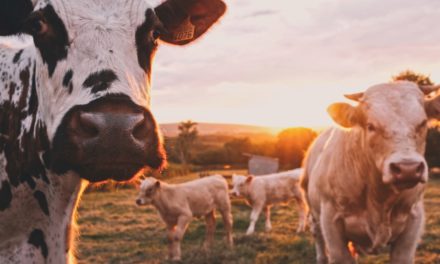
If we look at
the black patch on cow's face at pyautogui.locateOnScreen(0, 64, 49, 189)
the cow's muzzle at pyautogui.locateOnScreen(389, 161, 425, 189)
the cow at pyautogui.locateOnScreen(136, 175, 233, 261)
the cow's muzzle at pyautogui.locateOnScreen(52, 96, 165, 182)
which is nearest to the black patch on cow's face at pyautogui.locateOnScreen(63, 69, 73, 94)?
the cow's muzzle at pyautogui.locateOnScreen(52, 96, 165, 182)

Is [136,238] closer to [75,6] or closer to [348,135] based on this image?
[348,135]

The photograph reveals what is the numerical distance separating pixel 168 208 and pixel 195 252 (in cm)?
197

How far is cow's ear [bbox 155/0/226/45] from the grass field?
18.0 feet

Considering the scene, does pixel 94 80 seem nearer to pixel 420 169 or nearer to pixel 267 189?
pixel 420 169

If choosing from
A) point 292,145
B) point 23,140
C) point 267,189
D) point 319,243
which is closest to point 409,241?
point 319,243

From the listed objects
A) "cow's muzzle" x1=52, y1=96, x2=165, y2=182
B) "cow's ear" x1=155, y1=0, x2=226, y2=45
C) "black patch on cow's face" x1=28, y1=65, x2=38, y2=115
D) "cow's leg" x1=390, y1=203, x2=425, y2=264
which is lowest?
"cow's leg" x1=390, y1=203, x2=425, y2=264

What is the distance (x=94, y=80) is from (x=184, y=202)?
Result: 9.50 metres

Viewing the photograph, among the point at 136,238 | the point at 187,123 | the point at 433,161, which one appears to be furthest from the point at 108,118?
the point at 187,123

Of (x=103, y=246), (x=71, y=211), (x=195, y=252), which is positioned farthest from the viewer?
(x=103, y=246)

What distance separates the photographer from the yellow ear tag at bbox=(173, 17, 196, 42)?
3.66 meters

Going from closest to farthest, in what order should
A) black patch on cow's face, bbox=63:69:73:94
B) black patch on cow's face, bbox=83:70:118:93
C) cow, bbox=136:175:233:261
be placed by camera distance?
black patch on cow's face, bbox=83:70:118:93
black patch on cow's face, bbox=63:69:73:94
cow, bbox=136:175:233:261

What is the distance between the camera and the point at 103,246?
1098 cm

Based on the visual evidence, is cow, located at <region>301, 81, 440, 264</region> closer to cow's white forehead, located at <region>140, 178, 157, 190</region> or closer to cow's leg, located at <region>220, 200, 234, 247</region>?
cow's leg, located at <region>220, 200, 234, 247</region>

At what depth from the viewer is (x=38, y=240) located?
2.84 metres
